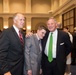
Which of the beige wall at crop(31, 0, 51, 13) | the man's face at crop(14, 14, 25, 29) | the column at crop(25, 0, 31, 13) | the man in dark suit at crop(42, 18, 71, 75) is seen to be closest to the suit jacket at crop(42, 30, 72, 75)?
the man in dark suit at crop(42, 18, 71, 75)

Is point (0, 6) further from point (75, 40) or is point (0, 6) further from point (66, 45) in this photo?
point (66, 45)

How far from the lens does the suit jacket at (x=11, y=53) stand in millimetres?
3107

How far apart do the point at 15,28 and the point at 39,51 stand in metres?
0.76

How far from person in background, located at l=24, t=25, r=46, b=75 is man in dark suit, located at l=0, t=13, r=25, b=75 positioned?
0.54 feet

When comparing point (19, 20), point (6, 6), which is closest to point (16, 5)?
point (6, 6)

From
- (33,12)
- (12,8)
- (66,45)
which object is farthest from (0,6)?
(66,45)

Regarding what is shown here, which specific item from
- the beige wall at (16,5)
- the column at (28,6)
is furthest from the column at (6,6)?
the column at (28,6)

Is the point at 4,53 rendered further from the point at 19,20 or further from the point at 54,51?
the point at 54,51

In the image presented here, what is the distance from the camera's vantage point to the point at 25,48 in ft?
11.7

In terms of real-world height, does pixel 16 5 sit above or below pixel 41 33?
above

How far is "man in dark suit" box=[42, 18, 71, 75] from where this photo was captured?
12.8 ft

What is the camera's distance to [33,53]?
12.3 ft

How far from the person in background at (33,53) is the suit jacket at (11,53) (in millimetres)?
171

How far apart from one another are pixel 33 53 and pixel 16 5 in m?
20.5
